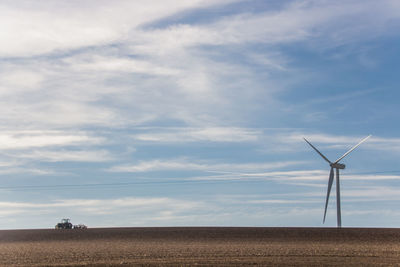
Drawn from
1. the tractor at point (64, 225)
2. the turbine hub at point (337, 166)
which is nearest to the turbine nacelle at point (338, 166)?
the turbine hub at point (337, 166)

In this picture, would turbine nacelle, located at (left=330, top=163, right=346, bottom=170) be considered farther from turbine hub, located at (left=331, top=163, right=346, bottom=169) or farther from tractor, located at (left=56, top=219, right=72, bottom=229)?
tractor, located at (left=56, top=219, right=72, bottom=229)

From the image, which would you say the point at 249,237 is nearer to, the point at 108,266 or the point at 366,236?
the point at 366,236

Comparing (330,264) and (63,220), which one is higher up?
(63,220)

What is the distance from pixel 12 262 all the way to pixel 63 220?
189 ft

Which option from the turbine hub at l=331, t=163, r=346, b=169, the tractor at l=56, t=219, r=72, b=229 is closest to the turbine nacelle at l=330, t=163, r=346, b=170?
the turbine hub at l=331, t=163, r=346, b=169

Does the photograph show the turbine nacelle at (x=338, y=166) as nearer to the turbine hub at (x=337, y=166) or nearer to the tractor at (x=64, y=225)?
the turbine hub at (x=337, y=166)

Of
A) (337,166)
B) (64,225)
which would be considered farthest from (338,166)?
(64,225)

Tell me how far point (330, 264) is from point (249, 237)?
3865 cm

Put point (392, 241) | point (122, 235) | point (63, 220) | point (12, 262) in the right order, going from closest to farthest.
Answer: point (12, 262) < point (392, 241) < point (122, 235) < point (63, 220)

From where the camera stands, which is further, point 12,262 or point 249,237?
point 249,237

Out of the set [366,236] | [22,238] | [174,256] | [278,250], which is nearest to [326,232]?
[366,236]

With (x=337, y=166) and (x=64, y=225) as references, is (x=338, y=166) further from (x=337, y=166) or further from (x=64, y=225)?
(x=64, y=225)

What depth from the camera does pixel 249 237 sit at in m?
81.0

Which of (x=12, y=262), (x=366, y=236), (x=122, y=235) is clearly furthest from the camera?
(x=122, y=235)
